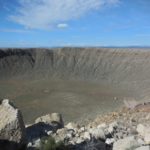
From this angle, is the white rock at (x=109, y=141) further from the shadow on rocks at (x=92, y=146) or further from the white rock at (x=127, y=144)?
the white rock at (x=127, y=144)

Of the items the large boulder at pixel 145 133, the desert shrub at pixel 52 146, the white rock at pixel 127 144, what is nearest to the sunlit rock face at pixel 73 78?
the large boulder at pixel 145 133

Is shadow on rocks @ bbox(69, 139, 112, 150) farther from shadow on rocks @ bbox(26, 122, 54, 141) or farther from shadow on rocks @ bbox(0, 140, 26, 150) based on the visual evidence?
shadow on rocks @ bbox(26, 122, 54, 141)

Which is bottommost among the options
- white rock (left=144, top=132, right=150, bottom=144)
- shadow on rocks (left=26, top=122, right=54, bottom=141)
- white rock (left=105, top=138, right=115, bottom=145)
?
shadow on rocks (left=26, top=122, right=54, bottom=141)

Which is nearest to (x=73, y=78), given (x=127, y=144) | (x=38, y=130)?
(x=38, y=130)

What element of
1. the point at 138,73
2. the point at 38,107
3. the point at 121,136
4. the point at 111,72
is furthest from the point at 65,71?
the point at 121,136

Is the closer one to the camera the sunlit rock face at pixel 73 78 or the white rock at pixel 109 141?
the white rock at pixel 109 141

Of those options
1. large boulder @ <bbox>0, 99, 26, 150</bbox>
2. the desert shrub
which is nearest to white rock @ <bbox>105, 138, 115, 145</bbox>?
the desert shrub

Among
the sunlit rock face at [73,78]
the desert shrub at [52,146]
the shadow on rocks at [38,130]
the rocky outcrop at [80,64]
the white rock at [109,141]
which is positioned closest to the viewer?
the desert shrub at [52,146]

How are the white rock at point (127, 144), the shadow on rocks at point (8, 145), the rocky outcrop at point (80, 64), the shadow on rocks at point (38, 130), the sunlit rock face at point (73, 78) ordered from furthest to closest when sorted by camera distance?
the rocky outcrop at point (80, 64) < the sunlit rock face at point (73, 78) < the shadow on rocks at point (38, 130) < the shadow on rocks at point (8, 145) < the white rock at point (127, 144)

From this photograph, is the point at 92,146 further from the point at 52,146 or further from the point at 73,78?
the point at 73,78
